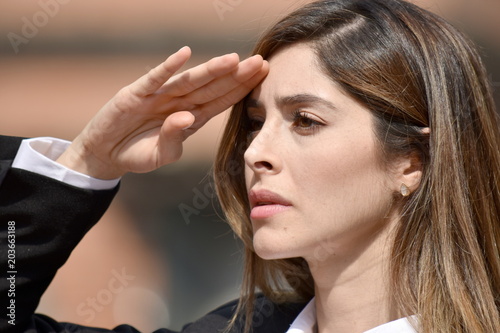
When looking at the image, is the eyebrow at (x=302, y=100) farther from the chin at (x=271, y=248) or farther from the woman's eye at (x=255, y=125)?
the chin at (x=271, y=248)

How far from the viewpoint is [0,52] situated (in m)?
3.82

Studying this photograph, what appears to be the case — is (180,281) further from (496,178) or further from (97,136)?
(496,178)

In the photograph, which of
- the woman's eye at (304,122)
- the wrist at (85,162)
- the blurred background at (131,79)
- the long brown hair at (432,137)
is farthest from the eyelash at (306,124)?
the blurred background at (131,79)

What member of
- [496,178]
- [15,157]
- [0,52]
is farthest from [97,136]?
[0,52]

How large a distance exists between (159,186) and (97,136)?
1.87m

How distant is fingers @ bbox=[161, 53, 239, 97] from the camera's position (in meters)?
1.95

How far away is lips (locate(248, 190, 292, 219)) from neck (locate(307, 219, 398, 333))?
0.20m

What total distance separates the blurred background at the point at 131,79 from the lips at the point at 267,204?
1817 millimetres

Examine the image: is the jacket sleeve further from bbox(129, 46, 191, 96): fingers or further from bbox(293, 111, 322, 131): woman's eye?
bbox(293, 111, 322, 131): woman's eye

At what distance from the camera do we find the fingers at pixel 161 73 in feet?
6.20

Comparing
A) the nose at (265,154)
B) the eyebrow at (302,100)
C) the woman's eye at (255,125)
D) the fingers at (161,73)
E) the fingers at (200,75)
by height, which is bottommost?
the nose at (265,154)

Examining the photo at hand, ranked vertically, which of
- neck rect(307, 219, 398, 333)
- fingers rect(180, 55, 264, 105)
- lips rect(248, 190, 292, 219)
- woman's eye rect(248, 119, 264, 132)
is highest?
fingers rect(180, 55, 264, 105)


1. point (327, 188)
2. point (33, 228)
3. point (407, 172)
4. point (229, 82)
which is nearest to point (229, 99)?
point (229, 82)

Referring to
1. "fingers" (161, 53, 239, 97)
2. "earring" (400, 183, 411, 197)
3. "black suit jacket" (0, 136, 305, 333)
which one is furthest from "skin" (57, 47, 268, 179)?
"earring" (400, 183, 411, 197)
